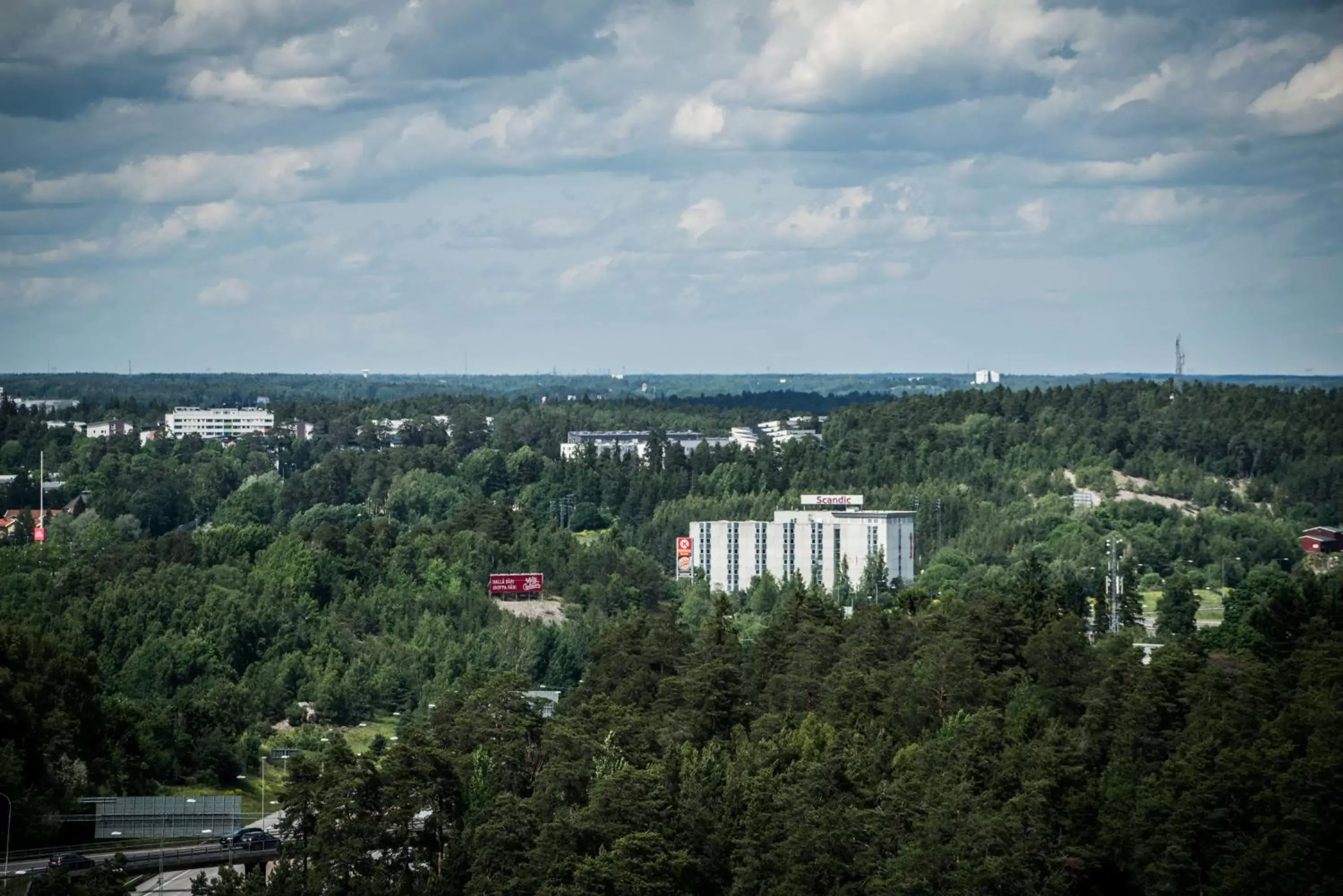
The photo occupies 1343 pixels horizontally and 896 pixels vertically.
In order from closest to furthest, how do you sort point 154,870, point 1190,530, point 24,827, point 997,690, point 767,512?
point 154,870 < point 24,827 < point 997,690 < point 1190,530 < point 767,512

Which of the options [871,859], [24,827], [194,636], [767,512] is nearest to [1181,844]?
[871,859]

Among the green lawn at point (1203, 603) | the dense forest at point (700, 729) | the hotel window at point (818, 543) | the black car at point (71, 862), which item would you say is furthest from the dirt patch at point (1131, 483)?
the black car at point (71, 862)

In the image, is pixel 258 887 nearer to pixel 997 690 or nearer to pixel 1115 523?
pixel 997 690

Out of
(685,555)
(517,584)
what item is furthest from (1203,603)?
(517,584)

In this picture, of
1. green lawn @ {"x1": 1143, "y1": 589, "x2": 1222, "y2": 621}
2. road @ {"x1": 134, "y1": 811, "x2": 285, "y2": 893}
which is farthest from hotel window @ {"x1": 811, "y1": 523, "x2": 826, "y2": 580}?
road @ {"x1": 134, "y1": 811, "x2": 285, "y2": 893}

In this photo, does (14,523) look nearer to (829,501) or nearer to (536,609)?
(536,609)

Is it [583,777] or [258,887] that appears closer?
[258,887]

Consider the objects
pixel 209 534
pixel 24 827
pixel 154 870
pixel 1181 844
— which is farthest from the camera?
pixel 209 534

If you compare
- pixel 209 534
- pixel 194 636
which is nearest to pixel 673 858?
pixel 194 636
